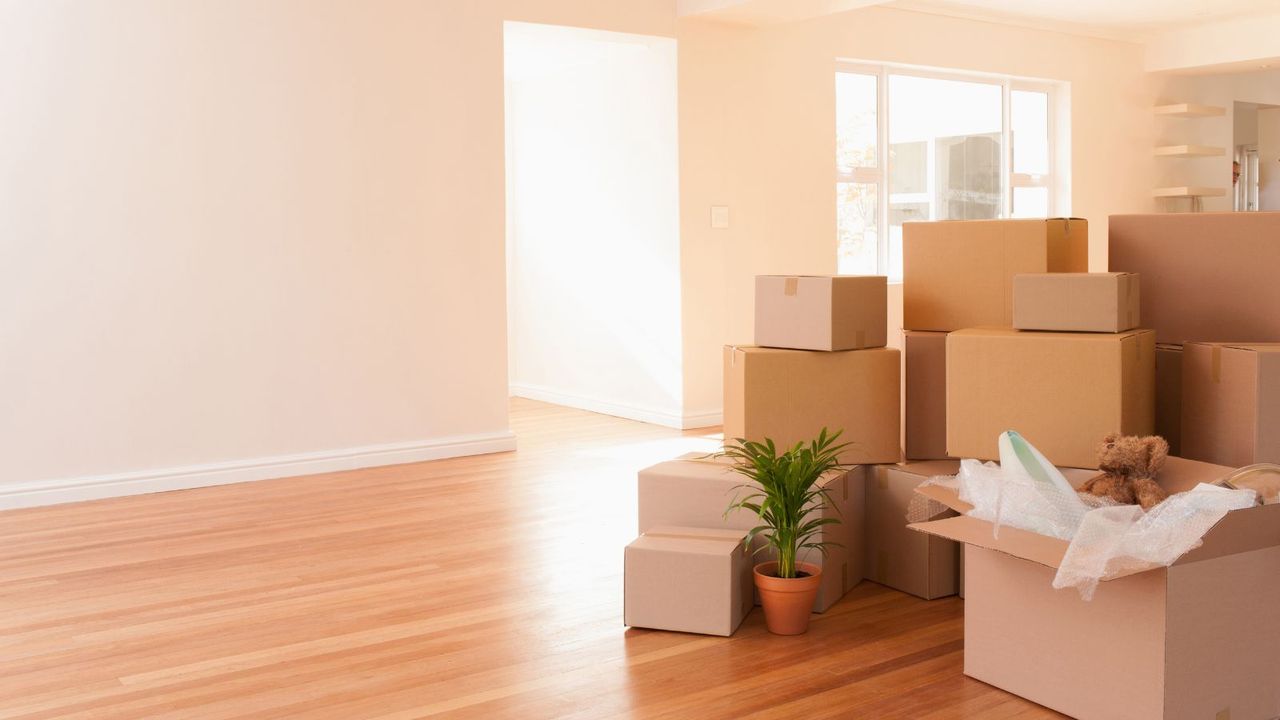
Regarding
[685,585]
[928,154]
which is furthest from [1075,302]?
[928,154]

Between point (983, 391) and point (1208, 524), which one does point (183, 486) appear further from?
point (1208, 524)

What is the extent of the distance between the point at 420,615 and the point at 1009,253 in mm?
1865

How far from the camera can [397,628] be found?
2.85 metres

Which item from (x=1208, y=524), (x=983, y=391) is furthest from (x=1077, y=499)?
(x=983, y=391)

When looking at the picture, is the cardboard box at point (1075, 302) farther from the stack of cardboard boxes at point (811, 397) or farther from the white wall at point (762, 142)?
the white wall at point (762, 142)

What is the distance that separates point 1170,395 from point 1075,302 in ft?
1.48

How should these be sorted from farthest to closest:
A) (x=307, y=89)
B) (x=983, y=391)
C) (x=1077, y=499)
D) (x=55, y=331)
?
(x=307, y=89) → (x=55, y=331) → (x=983, y=391) → (x=1077, y=499)

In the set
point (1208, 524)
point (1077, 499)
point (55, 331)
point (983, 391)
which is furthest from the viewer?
point (55, 331)

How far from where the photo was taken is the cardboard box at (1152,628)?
2084 millimetres

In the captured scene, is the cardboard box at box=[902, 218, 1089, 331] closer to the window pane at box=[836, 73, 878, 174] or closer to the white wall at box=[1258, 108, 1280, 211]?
the window pane at box=[836, 73, 878, 174]

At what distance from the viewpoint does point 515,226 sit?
7.54 m

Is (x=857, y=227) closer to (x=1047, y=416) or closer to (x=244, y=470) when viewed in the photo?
(x=244, y=470)

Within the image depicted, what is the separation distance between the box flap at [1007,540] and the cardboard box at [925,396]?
81 cm

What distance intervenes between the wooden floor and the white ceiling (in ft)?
13.7
